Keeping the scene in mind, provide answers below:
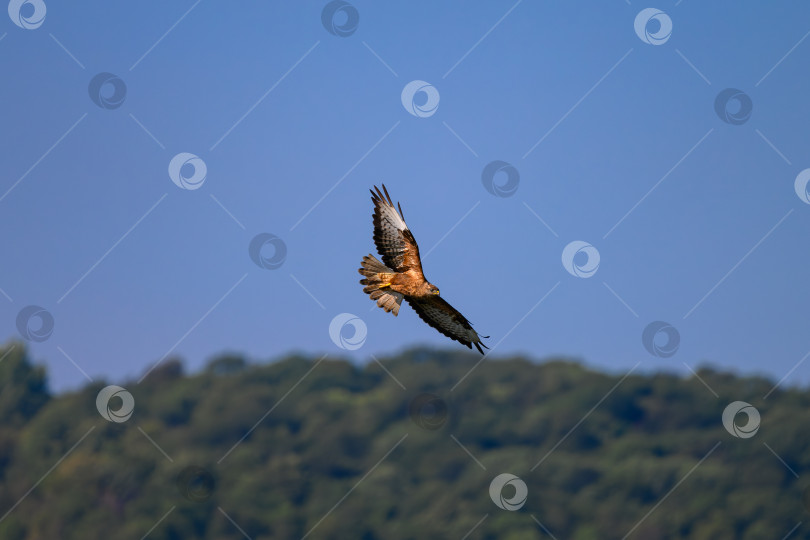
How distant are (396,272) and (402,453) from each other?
67643 millimetres

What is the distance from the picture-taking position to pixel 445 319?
20.7m

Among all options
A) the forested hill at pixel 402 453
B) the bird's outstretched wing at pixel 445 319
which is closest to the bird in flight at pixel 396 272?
the bird's outstretched wing at pixel 445 319

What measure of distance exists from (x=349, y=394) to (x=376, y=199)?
255 feet

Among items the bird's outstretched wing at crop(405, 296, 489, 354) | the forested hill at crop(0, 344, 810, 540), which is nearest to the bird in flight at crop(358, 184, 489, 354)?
the bird's outstretched wing at crop(405, 296, 489, 354)

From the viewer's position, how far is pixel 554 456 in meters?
86.0

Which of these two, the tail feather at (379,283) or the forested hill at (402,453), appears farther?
the forested hill at (402,453)

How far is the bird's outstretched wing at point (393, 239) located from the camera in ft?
65.2

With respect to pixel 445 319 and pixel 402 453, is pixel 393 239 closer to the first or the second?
pixel 445 319

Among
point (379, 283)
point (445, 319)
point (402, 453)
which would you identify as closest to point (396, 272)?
point (379, 283)

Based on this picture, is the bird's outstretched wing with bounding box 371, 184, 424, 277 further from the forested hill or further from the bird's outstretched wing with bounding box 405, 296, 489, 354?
the forested hill

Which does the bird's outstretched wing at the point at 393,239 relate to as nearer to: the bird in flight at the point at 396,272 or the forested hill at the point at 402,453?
the bird in flight at the point at 396,272

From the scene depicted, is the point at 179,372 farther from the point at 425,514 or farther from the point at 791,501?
the point at 791,501

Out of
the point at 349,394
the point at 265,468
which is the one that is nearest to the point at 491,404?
the point at 349,394

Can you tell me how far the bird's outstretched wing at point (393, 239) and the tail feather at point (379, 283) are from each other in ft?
0.41
